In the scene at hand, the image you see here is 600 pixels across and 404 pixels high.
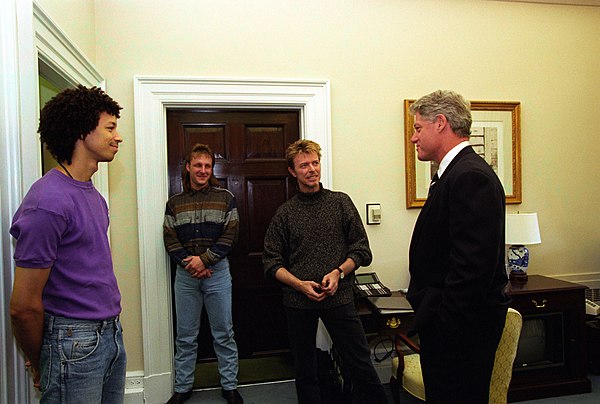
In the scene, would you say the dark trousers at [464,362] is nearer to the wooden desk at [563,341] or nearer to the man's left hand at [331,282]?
the man's left hand at [331,282]

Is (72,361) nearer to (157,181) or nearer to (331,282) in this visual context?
(331,282)

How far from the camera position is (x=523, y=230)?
2.81m

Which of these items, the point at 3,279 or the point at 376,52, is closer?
the point at 3,279

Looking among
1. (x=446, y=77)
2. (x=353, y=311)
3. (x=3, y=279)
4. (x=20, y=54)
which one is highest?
(x=446, y=77)

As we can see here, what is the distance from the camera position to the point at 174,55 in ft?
8.84

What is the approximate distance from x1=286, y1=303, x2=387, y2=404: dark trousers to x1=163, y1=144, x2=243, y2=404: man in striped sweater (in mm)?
617

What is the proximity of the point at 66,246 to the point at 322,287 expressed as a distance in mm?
1205

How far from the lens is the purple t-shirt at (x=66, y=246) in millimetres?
1144

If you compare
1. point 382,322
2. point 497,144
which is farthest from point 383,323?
point 497,144

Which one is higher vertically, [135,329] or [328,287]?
[328,287]

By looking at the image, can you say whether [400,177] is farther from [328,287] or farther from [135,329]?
[135,329]

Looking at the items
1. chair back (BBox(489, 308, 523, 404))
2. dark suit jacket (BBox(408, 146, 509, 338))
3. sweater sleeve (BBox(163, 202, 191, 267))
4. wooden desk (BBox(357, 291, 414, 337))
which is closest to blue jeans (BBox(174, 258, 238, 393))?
sweater sleeve (BBox(163, 202, 191, 267))

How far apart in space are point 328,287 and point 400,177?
4.12ft

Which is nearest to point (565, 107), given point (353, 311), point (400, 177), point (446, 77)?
point (446, 77)
